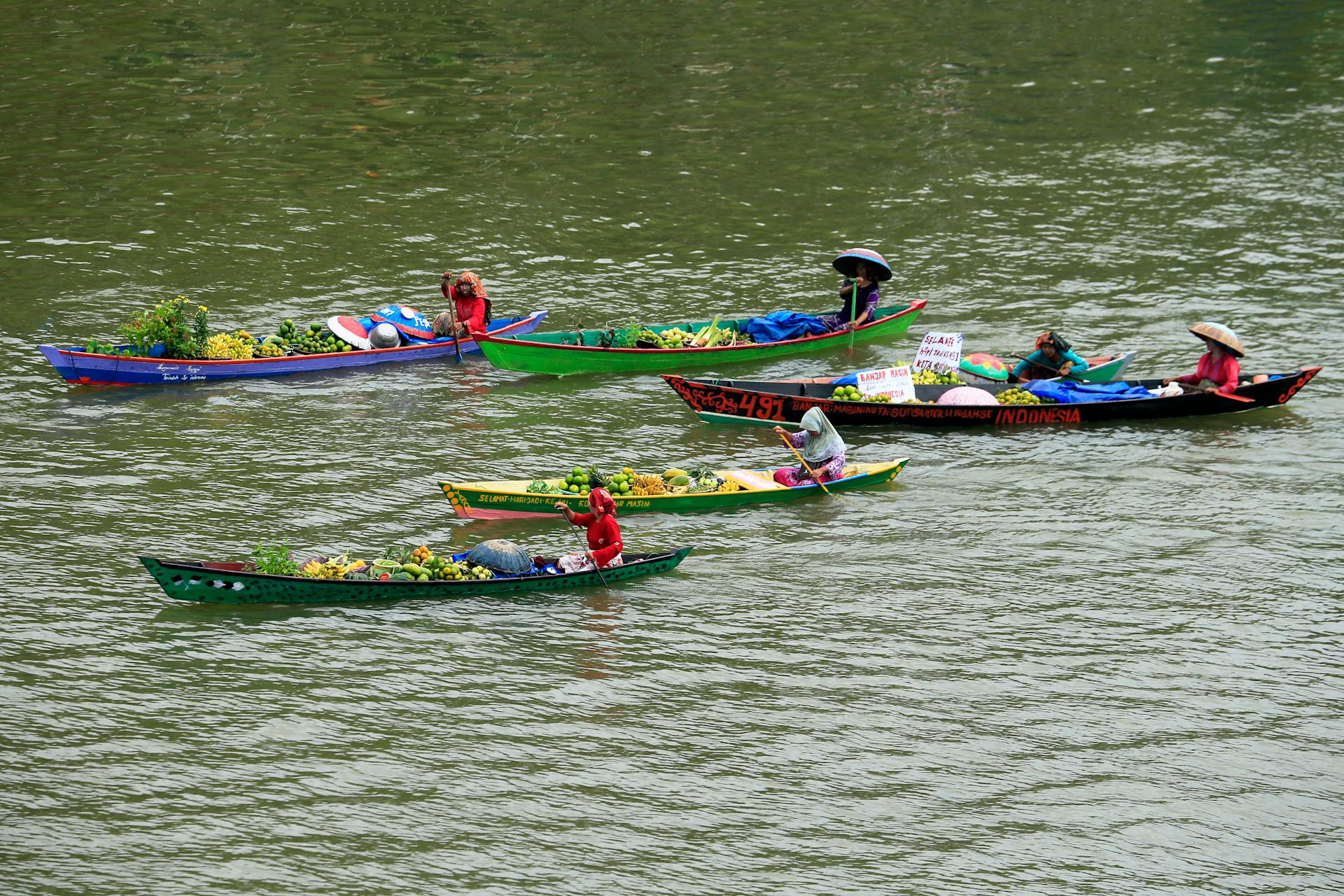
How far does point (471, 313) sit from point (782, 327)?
20.0 ft

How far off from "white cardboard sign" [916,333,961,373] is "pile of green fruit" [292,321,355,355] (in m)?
10.7

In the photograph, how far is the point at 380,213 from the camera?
3634cm

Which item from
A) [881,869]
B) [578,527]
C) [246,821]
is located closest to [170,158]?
[578,527]

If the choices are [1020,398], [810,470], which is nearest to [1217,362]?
[1020,398]

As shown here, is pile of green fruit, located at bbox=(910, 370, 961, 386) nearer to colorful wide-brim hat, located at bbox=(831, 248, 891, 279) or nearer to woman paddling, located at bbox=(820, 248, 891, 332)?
woman paddling, located at bbox=(820, 248, 891, 332)

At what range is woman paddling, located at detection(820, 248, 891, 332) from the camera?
2834cm

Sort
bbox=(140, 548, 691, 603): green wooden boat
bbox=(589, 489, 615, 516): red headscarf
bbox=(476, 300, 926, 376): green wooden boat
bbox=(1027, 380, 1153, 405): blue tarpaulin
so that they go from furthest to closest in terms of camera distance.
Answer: bbox=(476, 300, 926, 376): green wooden boat, bbox=(1027, 380, 1153, 405): blue tarpaulin, bbox=(589, 489, 615, 516): red headscarf, bbox=(140, 548, 691, 603): green wooden boat

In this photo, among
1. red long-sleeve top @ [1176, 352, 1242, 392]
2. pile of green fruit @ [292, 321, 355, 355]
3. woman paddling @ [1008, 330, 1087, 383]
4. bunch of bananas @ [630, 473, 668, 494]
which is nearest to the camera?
bunch of bananas @ [630, 473, 668, 494]

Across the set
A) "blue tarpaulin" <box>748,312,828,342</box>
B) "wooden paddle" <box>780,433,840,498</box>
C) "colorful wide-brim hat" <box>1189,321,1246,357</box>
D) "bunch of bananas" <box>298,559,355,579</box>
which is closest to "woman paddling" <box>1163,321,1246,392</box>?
"colorful wide-brim hat" <box>1189,321,1246,357</box>

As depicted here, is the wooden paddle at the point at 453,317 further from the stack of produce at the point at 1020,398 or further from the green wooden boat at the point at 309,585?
the stack of produce at the point at 1020,398

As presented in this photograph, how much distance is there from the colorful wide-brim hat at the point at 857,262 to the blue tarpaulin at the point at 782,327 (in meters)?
1.29

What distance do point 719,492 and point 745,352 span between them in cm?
650

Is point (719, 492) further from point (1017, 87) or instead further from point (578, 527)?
point (1017, 87)

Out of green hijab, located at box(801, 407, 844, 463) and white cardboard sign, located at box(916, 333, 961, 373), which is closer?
green hijab, located at box(801, 407, 844, 463)
